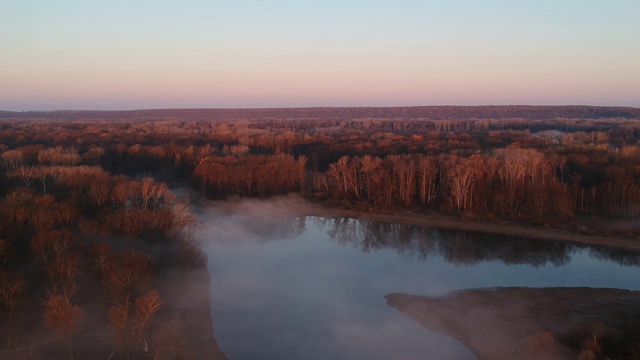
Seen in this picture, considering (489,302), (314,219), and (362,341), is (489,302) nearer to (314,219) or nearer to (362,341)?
(362,341)

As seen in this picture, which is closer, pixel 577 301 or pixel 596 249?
pixel 577 301

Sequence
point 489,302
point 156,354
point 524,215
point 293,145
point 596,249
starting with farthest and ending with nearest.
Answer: point 293,145 → point 524,215 → point 596,249 → point 489,302 → point 156,354


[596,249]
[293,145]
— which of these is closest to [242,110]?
[293,145]

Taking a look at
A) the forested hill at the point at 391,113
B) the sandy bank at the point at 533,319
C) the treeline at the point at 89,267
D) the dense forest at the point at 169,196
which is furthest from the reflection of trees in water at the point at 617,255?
the forested hill at the point at 391,113

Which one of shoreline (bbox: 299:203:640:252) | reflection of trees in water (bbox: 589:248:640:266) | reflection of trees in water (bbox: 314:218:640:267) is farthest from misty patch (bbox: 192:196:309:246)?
reflection of trees in water (bbox: 589:248:640:266)

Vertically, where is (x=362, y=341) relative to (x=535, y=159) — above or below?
below

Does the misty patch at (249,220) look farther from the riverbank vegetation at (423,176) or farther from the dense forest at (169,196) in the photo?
the riverbank vegetation at (423,176)

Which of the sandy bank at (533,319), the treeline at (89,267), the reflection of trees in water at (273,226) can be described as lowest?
the reflection of trees in water at (273,226)
